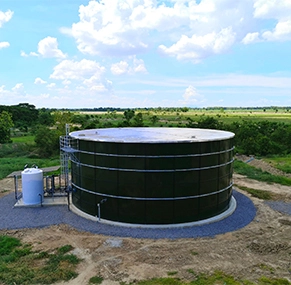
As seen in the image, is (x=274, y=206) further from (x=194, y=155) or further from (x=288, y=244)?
(x=194, y=155)

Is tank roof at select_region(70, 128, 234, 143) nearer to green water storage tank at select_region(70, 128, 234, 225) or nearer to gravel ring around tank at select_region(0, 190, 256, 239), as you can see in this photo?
green water storage tank at select_region(70, 128, 234, 225)

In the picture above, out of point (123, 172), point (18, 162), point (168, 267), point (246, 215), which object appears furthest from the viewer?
point (18, 162)

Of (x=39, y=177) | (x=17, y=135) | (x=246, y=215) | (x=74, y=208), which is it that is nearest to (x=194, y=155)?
(x=246, y=215)

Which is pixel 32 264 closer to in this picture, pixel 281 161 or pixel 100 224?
pixel 100 224

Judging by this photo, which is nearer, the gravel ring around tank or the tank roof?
the gravel ring around tank

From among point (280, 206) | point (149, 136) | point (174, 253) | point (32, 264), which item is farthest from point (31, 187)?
point (280, 206)

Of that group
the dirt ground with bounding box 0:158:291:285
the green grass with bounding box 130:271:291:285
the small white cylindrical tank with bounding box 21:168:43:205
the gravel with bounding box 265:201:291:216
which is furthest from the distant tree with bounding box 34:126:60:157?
the green grass with bounding box 130:271:291:285

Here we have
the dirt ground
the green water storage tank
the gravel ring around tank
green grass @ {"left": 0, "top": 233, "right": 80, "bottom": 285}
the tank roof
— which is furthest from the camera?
the tank roof
